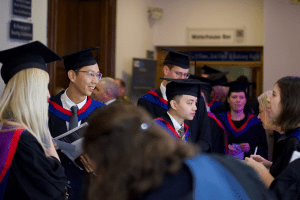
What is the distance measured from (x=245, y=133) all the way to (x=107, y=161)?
386 cm

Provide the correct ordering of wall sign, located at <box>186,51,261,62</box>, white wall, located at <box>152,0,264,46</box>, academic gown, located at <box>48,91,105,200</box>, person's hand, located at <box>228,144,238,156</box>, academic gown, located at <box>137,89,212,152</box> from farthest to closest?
wall sign, located at <box>186,51,261,62</box>, white wall, located at <box>152,0,264,46</box>, person's hand, located at <box>228,144,238,156</box>, academic gown, located at <box>137,89,212,152</box>, academic gown, located at <box>48,91,105,200</box>

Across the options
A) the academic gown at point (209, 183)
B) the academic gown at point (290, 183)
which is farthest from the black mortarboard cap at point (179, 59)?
the academic gown at point (209, 183)

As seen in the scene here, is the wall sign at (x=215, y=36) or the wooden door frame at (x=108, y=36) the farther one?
the wall sign at (x=215, y=36)

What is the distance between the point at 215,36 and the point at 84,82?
6.70 metres

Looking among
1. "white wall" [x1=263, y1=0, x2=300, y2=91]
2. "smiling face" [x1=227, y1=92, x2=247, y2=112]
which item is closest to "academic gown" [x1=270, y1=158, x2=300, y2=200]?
"smiling face" [x1=227, y1=92, x2=247, y2=112]

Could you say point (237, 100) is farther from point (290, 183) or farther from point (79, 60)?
point (290, 183)

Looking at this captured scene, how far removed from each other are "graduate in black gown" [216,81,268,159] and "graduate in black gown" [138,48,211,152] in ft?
3.72

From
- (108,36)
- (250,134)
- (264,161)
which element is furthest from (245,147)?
(108,36)

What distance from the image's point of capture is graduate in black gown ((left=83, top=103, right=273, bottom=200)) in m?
0.84

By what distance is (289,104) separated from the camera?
6.50 feet

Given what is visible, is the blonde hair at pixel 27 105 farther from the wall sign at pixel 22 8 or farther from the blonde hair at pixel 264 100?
the wall sign at pixel 22 8

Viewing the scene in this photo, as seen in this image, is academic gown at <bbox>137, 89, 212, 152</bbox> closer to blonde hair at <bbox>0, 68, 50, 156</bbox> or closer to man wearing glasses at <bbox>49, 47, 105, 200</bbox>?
man wearing glasses at <bbox>49, 47, 105, 200</bbox>

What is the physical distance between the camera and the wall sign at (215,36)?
342 inches

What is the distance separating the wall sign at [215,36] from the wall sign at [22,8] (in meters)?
5.35
